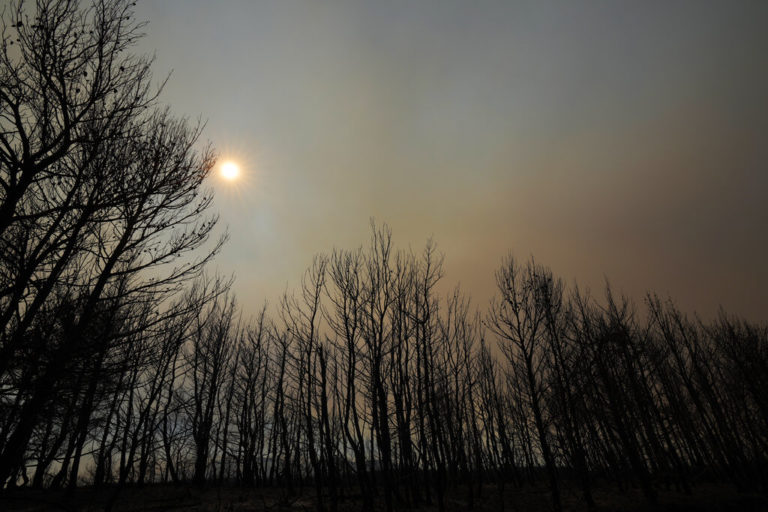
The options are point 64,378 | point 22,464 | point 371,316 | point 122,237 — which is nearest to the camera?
point 64,378

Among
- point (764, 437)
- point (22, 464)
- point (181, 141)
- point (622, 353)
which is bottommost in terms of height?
point (764, 437)

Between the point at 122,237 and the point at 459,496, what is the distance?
1670 cm

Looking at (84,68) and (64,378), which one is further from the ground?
(84,68)

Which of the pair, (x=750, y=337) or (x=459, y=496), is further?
(x=750, y=337)

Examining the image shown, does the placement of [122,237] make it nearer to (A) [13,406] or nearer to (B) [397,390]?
(A) [13,406]

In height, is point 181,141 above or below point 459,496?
above

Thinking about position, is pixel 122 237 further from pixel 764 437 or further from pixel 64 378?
pixel 764 437

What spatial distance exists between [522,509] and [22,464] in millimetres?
14539

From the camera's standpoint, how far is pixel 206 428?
57.0 ft

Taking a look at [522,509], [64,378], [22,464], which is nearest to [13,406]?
[22,464]

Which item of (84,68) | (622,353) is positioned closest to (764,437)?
(622,353)

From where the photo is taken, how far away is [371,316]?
10602 mm

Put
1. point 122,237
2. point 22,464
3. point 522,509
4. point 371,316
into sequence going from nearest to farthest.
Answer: point 22,464
point 122,237
point 371,316
point 522,509

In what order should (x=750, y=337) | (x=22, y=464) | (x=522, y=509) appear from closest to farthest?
(x=22, y=464) < (x=522, y=509) < (x=750, y=337)
